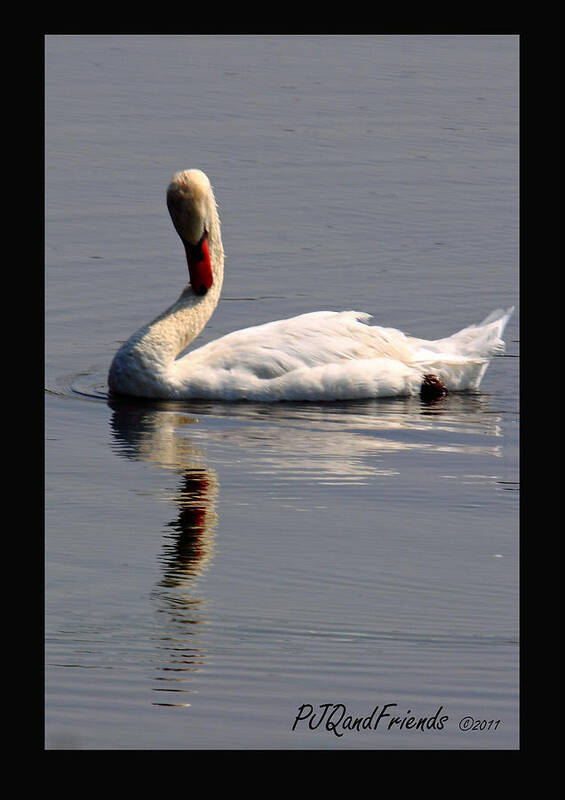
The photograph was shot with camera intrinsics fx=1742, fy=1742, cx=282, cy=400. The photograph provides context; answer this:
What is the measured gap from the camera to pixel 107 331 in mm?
16031

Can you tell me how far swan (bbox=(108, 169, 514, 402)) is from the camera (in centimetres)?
1388

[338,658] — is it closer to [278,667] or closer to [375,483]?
A: [278,667]

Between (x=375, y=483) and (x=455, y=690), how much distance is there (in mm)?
3634

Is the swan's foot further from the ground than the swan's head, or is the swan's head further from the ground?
the swan's head

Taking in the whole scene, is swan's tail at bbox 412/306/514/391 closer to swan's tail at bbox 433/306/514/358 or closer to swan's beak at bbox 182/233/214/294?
swan's tail at bbox 433/306/514/358

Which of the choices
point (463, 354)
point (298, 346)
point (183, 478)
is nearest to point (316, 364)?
point (298, 346)

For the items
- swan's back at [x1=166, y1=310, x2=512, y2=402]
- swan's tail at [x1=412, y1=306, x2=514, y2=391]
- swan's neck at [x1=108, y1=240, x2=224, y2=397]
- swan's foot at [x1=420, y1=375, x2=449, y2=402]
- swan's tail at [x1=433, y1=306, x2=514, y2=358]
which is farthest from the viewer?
swan's tail at [x1=433, y1=306, x2=514, y2=358]

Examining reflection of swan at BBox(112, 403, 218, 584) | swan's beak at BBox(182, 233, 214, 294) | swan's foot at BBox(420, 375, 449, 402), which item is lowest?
reflection of swan at BBox(112, 403, 218, 584)

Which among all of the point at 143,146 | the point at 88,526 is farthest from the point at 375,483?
the point at 143,146

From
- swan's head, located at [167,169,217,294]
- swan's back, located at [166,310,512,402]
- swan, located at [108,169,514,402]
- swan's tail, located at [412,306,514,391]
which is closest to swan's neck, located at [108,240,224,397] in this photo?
swan, located at [108,169,514,402]

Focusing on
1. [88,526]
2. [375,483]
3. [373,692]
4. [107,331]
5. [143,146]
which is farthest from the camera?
[143,146]

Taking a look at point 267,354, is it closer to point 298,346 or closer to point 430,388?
point 298,346

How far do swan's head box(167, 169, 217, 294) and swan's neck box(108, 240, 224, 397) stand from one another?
40cm

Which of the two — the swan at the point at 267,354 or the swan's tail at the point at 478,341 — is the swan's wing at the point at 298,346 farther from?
the swan's tail at the point at 478,341
